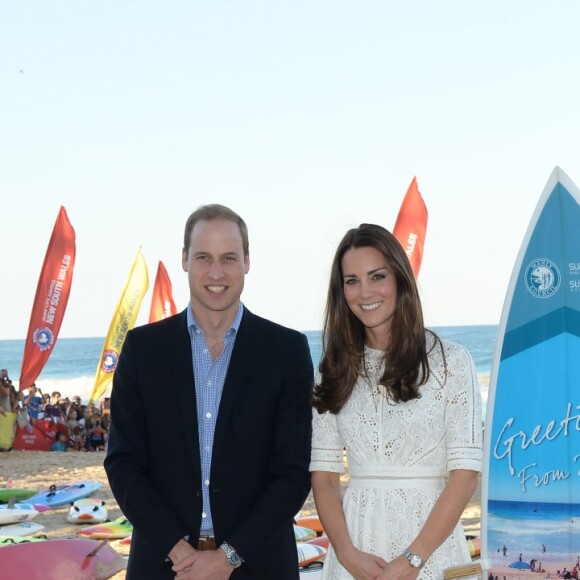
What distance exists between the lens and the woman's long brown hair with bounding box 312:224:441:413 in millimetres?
2422

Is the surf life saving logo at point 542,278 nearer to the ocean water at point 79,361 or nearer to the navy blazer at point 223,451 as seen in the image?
the navy blazer at point 223,451

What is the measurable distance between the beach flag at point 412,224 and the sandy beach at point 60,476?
348 centimetres

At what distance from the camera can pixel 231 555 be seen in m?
2.40

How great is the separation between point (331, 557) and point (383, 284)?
766 mm

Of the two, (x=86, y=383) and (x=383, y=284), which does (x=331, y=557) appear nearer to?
(x=383, y=284)

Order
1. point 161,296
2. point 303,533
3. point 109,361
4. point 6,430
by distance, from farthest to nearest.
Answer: point 161,296 → point 109,361 → point 6,430 → point 303,533

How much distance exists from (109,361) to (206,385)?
39.5 ft

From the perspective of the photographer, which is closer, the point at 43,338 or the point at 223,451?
the point at 223,451

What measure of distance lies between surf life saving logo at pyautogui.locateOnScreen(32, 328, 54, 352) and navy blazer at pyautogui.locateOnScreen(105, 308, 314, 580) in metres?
10.1

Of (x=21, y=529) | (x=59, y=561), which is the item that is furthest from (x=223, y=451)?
(x=21, y=529)

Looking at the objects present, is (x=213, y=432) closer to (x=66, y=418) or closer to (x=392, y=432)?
(x=392, y=432)

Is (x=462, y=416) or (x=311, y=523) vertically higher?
(x=462, y=416)

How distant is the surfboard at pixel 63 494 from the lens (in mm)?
8594

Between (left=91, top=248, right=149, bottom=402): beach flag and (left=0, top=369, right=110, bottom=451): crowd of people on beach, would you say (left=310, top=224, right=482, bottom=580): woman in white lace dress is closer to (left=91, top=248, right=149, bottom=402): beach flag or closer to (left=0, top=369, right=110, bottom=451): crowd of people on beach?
(left=0, top=369, right=110, bottom=451): crowd of people on beach
